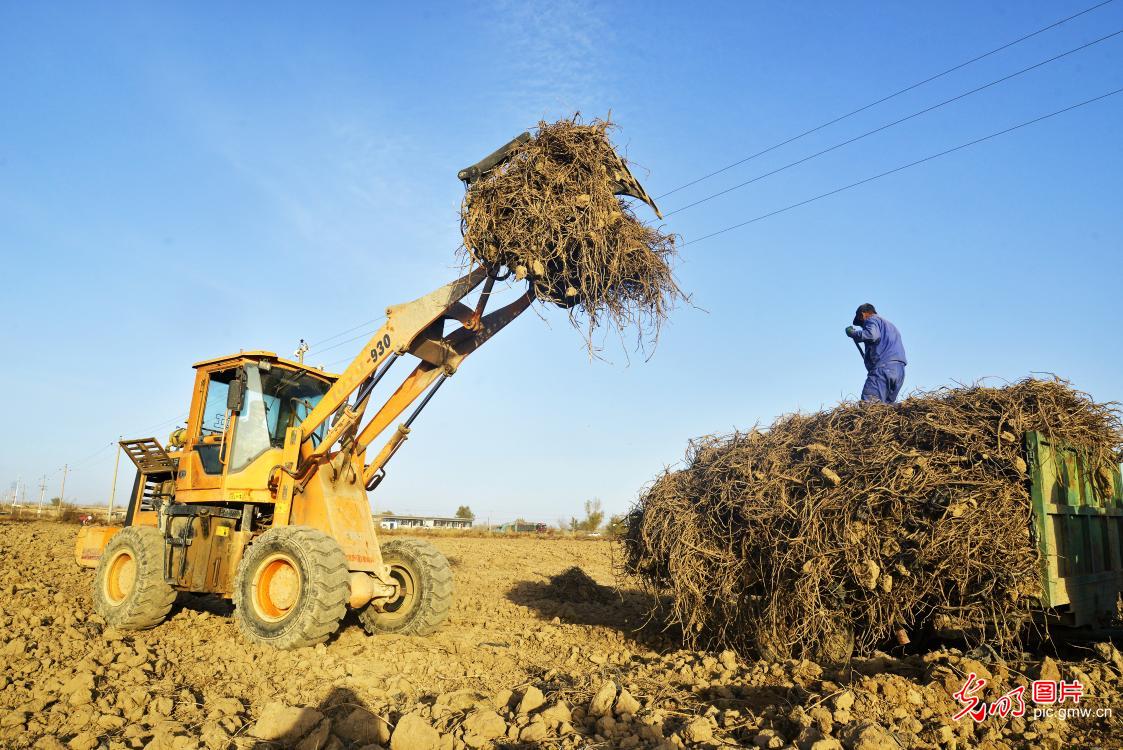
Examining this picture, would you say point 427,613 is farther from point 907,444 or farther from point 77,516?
point 77,516

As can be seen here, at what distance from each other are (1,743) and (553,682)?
325 centimetres

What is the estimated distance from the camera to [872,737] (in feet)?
10.8

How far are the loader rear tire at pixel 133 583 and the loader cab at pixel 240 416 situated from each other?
632mm

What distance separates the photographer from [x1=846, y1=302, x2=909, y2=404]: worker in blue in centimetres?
677

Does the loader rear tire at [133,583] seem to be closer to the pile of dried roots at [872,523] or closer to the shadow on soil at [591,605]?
the shadow on soil at [591,605]

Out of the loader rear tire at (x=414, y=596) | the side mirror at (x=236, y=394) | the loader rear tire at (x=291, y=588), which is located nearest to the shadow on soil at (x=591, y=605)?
the loader rear tire at (x=414, y=596)

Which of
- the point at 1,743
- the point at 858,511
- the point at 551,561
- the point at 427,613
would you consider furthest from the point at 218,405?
the point at 551,561

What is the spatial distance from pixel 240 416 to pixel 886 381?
6587 mm

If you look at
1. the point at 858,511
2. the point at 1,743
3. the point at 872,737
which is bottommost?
the point at 1,743

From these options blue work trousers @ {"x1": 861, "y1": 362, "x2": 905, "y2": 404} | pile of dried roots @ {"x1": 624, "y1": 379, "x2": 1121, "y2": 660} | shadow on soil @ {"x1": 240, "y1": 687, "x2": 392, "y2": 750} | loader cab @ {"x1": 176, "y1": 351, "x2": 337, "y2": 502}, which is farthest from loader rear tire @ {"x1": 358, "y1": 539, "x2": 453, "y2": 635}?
blue work trousers @ {"x1": 861, "y1": 362, "x2": 905, "y2": 404}

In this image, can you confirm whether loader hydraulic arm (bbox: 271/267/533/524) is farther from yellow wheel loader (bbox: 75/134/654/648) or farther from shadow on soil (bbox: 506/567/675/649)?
shadow on soil (bbox: 506/567/675/649)

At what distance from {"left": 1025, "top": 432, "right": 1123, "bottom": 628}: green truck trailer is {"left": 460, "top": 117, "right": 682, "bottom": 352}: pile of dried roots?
10.1 feet

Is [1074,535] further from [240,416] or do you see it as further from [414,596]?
[240,416]

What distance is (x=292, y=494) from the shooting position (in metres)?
7.34
